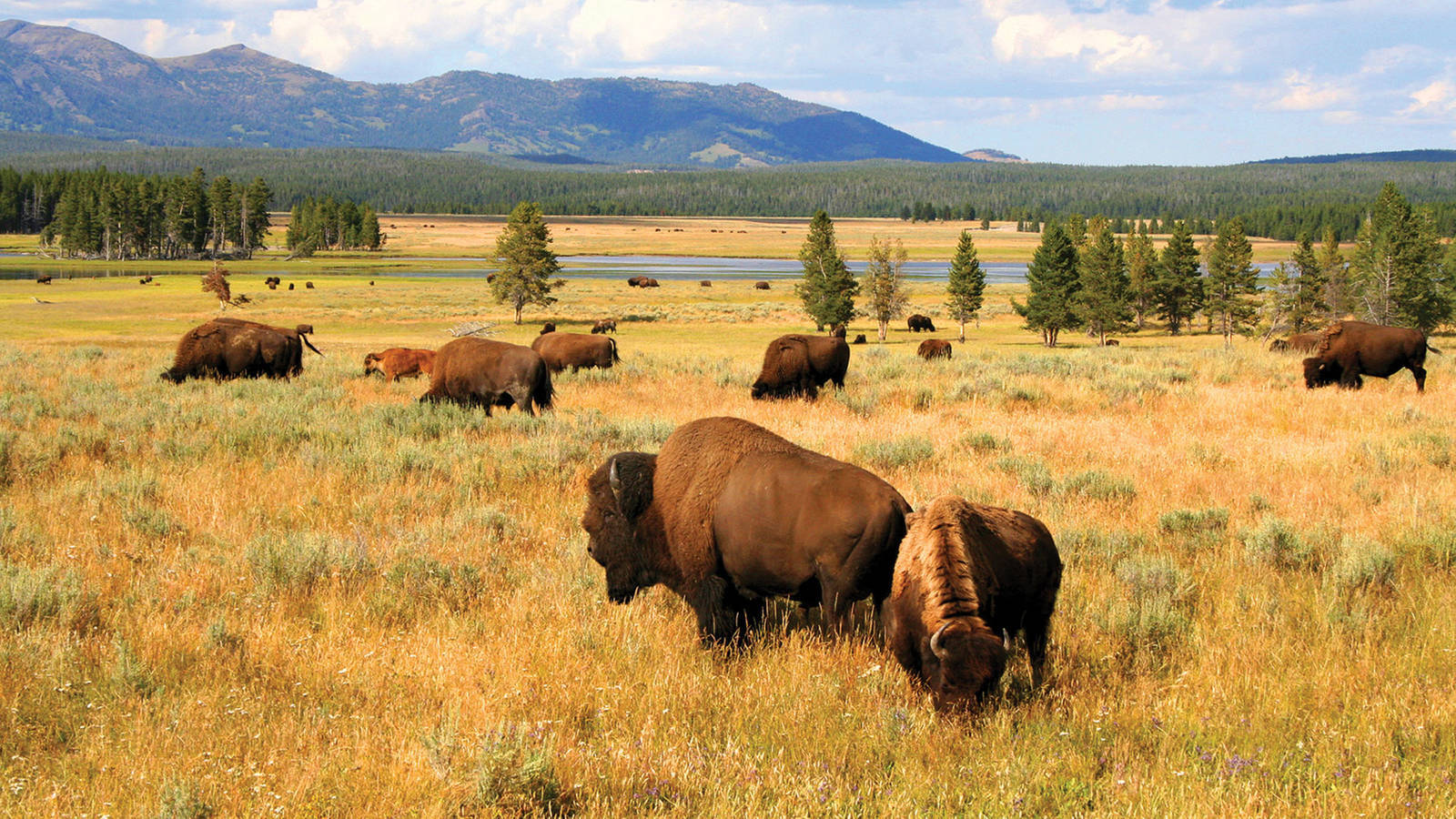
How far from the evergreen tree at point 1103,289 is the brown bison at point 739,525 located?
55.5m

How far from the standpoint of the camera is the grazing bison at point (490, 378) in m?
15.2

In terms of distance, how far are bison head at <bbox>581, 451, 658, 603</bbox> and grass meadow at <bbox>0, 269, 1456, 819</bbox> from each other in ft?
1.00

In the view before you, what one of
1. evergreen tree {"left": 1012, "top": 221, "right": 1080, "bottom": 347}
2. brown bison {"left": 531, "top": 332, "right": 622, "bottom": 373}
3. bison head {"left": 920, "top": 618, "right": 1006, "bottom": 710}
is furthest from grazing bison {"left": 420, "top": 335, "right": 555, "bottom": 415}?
evergreen tree {"left": 1012, "top": 221, "right": 1080, "bottom": 347}

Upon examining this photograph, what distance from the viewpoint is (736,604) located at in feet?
18.8

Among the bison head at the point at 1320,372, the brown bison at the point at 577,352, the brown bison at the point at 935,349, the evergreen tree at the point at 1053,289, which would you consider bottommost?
the brown bison at the point at 935,349

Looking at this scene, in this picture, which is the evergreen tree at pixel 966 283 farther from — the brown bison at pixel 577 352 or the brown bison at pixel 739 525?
the brown bison at pixel 739 525

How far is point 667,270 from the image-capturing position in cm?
11288

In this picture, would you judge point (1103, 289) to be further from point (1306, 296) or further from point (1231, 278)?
point (1306, 296)

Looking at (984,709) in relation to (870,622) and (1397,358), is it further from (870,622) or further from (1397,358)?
(1397,358)

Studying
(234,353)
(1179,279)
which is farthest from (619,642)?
(1179,279)

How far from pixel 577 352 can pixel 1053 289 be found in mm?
38803

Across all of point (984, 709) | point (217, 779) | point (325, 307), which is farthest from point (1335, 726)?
point (325, 307)

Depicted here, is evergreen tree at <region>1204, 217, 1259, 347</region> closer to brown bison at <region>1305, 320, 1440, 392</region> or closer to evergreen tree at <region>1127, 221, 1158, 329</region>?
evergreen tree at <region>1127, 221, 1158, 329</region>

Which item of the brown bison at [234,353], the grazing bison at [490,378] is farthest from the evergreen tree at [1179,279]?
the brown bison at [234,353]
